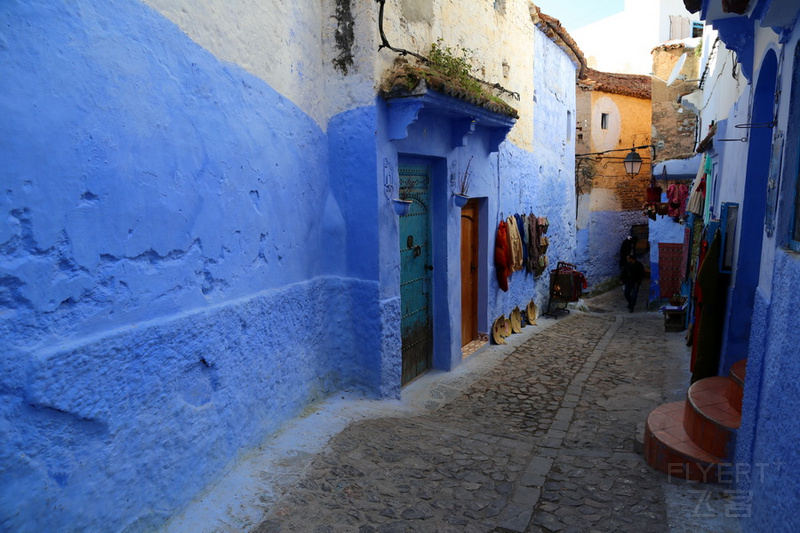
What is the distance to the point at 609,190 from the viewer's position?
20.6 m

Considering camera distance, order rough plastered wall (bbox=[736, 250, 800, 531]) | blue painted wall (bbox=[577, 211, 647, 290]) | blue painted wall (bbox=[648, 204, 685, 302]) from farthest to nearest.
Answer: blue painted wall (bbox=[577, 211, 647, 290]) < blue painted wall (bbox=[648, 204, 685, 302]) < rough plastered wall (bbox=[736, 250, 800, 531])

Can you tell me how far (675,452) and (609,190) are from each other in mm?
17465

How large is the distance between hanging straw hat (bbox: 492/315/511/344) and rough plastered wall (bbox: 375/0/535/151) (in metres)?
3.30

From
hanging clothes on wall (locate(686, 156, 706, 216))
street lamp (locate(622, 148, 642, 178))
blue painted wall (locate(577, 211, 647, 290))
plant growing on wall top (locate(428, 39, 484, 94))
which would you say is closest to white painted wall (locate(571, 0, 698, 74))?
blue painted wall (locate(577, 211, 647, 290))

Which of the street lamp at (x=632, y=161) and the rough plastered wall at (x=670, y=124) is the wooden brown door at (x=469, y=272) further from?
the rough plastered wall at (x=670, y=124)

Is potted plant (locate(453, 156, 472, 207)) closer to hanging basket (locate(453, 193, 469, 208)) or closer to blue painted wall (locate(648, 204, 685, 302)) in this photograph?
hanging basket (locate(453, 193, 469, 208))

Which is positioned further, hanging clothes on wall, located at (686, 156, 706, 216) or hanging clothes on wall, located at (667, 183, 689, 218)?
hanging clothes on wall, located at (667, 183, 689, 218)

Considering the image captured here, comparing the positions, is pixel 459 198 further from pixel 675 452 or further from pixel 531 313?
pixel 531 313

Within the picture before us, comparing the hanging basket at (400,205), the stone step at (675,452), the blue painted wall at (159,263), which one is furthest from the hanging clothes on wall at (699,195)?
the blue painted wall at (159,263)

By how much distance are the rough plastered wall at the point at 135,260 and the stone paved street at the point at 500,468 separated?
851 millimetres

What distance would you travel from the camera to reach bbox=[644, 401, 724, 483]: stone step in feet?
14.3

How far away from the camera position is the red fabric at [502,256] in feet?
31.2

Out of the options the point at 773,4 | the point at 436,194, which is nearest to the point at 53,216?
the point at 773,4

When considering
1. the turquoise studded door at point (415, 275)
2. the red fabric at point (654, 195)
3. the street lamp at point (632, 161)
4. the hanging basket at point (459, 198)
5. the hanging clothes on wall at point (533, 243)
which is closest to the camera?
the turquoise studded door at point (415, 275)
